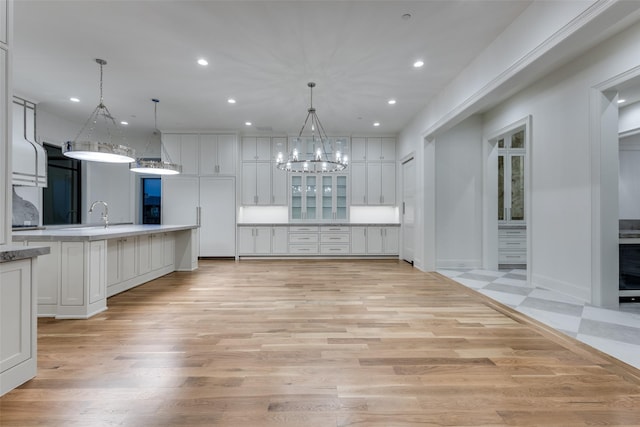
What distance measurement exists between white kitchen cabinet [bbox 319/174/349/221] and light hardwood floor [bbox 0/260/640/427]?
12.2ft

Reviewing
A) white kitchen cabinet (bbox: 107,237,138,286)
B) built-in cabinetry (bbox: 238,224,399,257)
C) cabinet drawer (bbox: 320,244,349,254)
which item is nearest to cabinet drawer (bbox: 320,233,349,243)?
built-in cabinetry (bbox: 238,224,399,257)

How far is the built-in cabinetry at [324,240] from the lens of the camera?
681 cm

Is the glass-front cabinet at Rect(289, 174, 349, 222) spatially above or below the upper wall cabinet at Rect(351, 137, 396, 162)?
below

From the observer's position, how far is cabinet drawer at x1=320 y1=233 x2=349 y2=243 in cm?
685

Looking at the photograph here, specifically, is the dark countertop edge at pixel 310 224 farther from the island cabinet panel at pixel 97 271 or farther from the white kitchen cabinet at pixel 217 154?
the island cabinet panel at pixel 97 271

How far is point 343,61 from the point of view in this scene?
12.1ft

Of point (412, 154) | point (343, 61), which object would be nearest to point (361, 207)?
point (412, 154)

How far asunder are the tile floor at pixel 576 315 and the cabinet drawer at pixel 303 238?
10.7 feet

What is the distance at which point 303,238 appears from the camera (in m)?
6.84

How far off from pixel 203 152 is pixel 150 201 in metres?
2.92

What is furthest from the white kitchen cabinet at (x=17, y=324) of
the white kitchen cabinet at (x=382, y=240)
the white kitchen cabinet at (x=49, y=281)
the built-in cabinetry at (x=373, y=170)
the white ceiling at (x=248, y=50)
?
the built-in cabinetry at (x=373, y=170)

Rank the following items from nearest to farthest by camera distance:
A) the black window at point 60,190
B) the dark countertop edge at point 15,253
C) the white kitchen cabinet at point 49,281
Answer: the dark countertop edge at point 15,253 → the white kitchen cabinet at point 49,281 → the black window at point 60,190

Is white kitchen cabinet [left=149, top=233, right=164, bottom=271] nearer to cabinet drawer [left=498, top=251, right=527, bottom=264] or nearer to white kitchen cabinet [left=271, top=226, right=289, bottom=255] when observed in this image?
white kitchen cabinet [left=271, top=226, right=289, bottom=255]

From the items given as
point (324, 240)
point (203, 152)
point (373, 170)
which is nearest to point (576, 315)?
point (324, 240)
